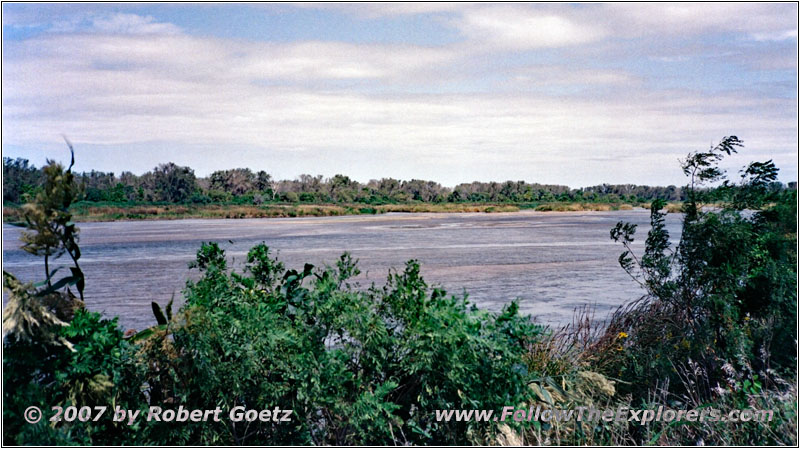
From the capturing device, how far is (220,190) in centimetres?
4872

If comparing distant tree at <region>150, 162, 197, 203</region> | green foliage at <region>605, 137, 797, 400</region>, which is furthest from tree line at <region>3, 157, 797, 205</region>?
green foliage at <region>605, 137, 797, 400</region>

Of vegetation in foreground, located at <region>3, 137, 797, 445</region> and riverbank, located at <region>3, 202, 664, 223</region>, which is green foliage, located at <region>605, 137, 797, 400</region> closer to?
vegetation in foreground, located at <region>3, 137, 797, 445</region>

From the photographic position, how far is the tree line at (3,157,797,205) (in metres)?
43.7

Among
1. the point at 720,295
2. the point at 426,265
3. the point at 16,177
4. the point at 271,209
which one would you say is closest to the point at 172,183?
the point at 271,209

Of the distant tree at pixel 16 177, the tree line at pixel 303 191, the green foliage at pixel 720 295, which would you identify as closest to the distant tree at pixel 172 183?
the tree line at pixel 303 191

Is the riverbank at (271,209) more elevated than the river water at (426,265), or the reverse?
Answer: the riverbank at (271,209)

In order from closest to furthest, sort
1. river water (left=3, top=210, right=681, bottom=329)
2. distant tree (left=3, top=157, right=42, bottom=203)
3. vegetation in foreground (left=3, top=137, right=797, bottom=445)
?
vegetation in foreground (left=3, top=137, right=797, bottom=445) < distant tree (left=3, top=157, right=42, bottom=203) < river water (left=3, top=210, right=681, bottom=329)

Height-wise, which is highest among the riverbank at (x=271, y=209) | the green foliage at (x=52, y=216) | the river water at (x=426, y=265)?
the green foliage at (x=52, y=216)

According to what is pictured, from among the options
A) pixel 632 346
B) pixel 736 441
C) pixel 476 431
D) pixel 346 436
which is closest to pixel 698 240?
pixel 632 346

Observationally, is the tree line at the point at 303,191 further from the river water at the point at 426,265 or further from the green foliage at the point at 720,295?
the green foliage at the point at 720,295

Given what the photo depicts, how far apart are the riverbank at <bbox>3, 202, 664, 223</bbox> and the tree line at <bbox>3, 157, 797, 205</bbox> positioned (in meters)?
1.13

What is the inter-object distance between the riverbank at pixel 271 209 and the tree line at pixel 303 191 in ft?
3.70

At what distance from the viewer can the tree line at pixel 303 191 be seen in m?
43.7

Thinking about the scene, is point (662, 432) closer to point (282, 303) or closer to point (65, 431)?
point (282, 303)
